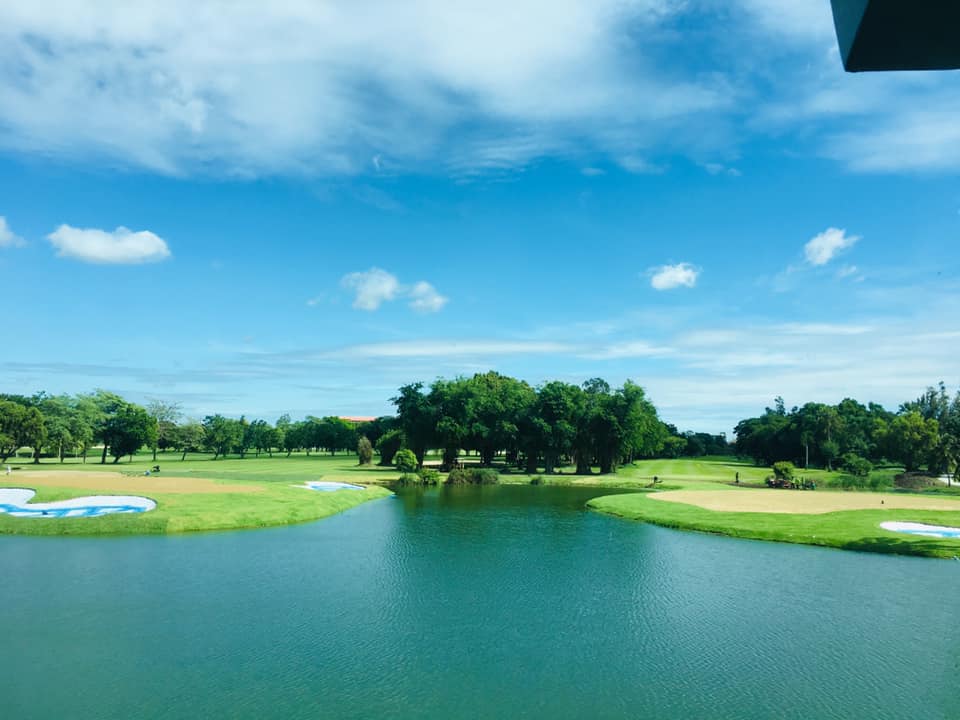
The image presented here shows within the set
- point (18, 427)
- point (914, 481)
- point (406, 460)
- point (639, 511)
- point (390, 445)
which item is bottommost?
point (639, 511)

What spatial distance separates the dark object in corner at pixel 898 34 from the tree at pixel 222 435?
141m

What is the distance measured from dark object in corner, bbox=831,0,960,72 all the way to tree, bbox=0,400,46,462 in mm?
97229

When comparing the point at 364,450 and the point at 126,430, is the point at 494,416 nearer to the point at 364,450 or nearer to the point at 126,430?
the point at 364,450

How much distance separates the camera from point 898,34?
4.52 meters

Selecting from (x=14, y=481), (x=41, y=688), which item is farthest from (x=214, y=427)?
(x=41, y=688)

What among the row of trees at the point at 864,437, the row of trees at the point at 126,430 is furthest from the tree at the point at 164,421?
the row of trees at the point at 864,437

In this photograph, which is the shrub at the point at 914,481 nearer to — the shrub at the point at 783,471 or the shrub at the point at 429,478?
the shrub at the point at 783,471

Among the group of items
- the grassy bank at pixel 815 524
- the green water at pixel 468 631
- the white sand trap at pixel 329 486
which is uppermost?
the white sand trap at pixel 329 486

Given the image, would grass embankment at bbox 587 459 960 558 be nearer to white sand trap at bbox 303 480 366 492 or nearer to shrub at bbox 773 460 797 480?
shrub at bbox 773 460 797 480

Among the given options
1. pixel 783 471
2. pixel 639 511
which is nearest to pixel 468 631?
pixel 639 511

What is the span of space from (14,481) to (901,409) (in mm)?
168828

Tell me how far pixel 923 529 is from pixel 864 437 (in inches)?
3803

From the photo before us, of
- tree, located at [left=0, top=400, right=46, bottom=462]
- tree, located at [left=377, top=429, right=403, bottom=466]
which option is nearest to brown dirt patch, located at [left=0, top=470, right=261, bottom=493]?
tree, located at [left=0, top=400, right=46, bottom=462]

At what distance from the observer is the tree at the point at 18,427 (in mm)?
80250
